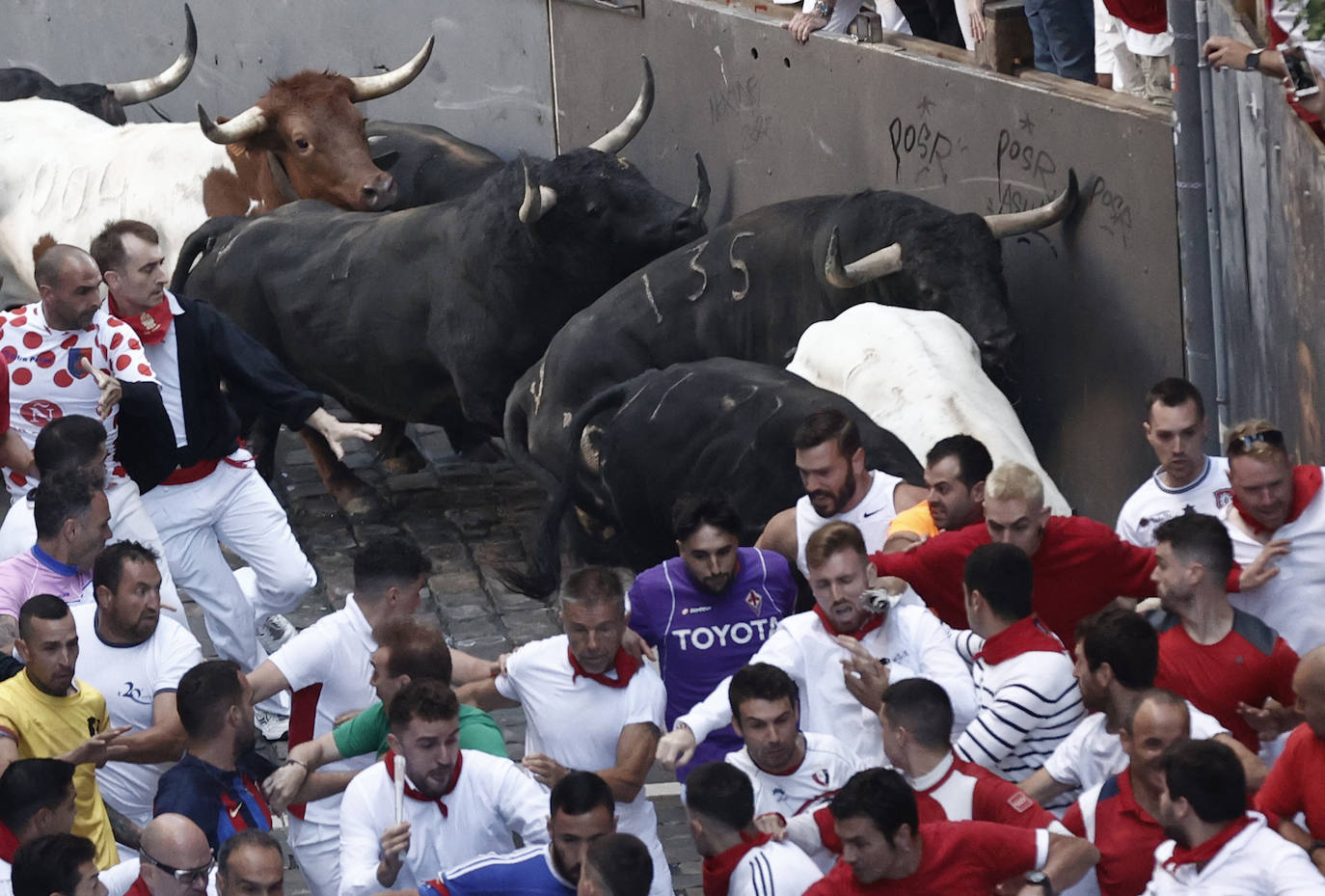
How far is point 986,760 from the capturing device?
18.5ft

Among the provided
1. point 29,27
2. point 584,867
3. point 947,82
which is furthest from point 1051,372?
point 29,27

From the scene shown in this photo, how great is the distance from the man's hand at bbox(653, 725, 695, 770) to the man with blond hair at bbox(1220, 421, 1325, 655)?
1.60 metres

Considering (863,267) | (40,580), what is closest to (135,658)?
(40,580)

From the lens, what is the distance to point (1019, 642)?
5.76 meters

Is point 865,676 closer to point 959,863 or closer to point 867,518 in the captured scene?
point 959,863

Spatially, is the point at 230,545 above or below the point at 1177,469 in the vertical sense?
→ below

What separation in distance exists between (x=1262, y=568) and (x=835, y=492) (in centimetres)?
148

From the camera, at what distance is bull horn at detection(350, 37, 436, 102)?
1347 cm

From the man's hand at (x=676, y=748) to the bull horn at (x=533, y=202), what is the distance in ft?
18.2

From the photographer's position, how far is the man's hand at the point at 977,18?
10602 millimetres

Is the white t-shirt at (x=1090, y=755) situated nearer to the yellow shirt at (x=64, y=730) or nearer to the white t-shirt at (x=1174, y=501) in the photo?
the white t-shirt at (x=1174, y=501)

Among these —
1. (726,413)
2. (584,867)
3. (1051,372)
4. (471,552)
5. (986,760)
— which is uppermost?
(584,867)

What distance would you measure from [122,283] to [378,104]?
7663mm

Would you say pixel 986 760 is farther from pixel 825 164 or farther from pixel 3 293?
pixel 3 293
